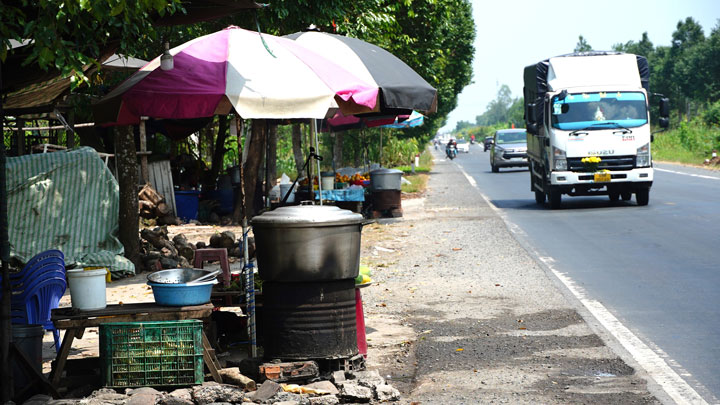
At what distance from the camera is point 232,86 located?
6.96 metres

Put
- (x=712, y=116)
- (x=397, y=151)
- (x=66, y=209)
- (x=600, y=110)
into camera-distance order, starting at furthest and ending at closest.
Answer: (x=712, y=116) < (x=397, y=151) < (x=600, y=110) < (x=66, y=209)

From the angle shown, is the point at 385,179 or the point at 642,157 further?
the point at 642,157

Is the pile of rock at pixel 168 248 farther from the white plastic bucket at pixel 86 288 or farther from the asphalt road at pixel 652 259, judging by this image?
the white plastic bucket at pixel 86 288

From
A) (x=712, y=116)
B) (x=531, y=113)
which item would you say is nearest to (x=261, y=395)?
(x=531, y=113)

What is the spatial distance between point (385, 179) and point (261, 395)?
1445 centimetres

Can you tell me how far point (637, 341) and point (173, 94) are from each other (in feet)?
14.1

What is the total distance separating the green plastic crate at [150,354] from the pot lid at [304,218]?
3.13ft

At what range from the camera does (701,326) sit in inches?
321

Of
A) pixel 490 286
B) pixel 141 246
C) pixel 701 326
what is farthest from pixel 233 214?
pixel 701 326

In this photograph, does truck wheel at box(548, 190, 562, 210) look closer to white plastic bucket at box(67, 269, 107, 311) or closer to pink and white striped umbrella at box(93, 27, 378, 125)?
pink and white striped umbrella at box(93, 27, 378, 125)

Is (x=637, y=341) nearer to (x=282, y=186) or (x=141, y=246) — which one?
(x=141, y=246)

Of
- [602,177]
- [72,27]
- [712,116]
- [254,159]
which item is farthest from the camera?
[712,116]

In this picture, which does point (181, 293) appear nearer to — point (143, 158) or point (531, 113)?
point (143, 158)

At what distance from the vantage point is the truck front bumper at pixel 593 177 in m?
20.5
